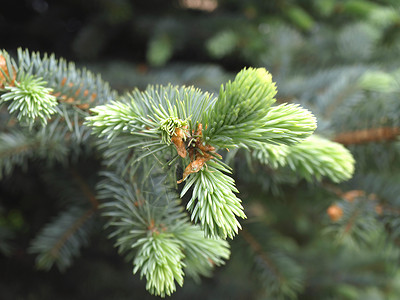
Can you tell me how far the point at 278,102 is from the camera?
1001 mm

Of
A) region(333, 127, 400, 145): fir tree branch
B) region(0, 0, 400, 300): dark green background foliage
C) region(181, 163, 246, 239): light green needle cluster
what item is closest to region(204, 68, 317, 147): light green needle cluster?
region(181, 163, 246, 239): light green needle cluster

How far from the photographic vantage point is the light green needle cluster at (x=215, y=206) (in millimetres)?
377

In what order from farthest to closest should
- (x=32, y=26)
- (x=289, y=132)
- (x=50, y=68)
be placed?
(x=32, y=26) < (x=50, y=68) < (x=289, y=132)

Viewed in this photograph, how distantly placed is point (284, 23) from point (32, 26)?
2.86ft

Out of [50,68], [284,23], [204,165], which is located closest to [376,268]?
[284,23]

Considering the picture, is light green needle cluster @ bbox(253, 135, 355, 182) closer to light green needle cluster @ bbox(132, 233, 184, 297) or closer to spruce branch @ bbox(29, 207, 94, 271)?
light green needle cluster @ bbox(132, 233, 184, 297)

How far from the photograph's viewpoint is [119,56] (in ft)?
4.43

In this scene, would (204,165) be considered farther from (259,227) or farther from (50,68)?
(259,227)

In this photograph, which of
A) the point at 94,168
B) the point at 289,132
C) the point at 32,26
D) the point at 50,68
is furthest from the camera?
the point at 32,26

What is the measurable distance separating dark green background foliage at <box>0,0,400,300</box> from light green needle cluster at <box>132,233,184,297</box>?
0.29 m

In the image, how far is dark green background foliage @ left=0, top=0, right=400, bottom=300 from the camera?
0.80 m

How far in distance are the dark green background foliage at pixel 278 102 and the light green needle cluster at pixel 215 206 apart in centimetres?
30

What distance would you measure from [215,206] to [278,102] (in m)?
0.69

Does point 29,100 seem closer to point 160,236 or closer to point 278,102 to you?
point 160,236
